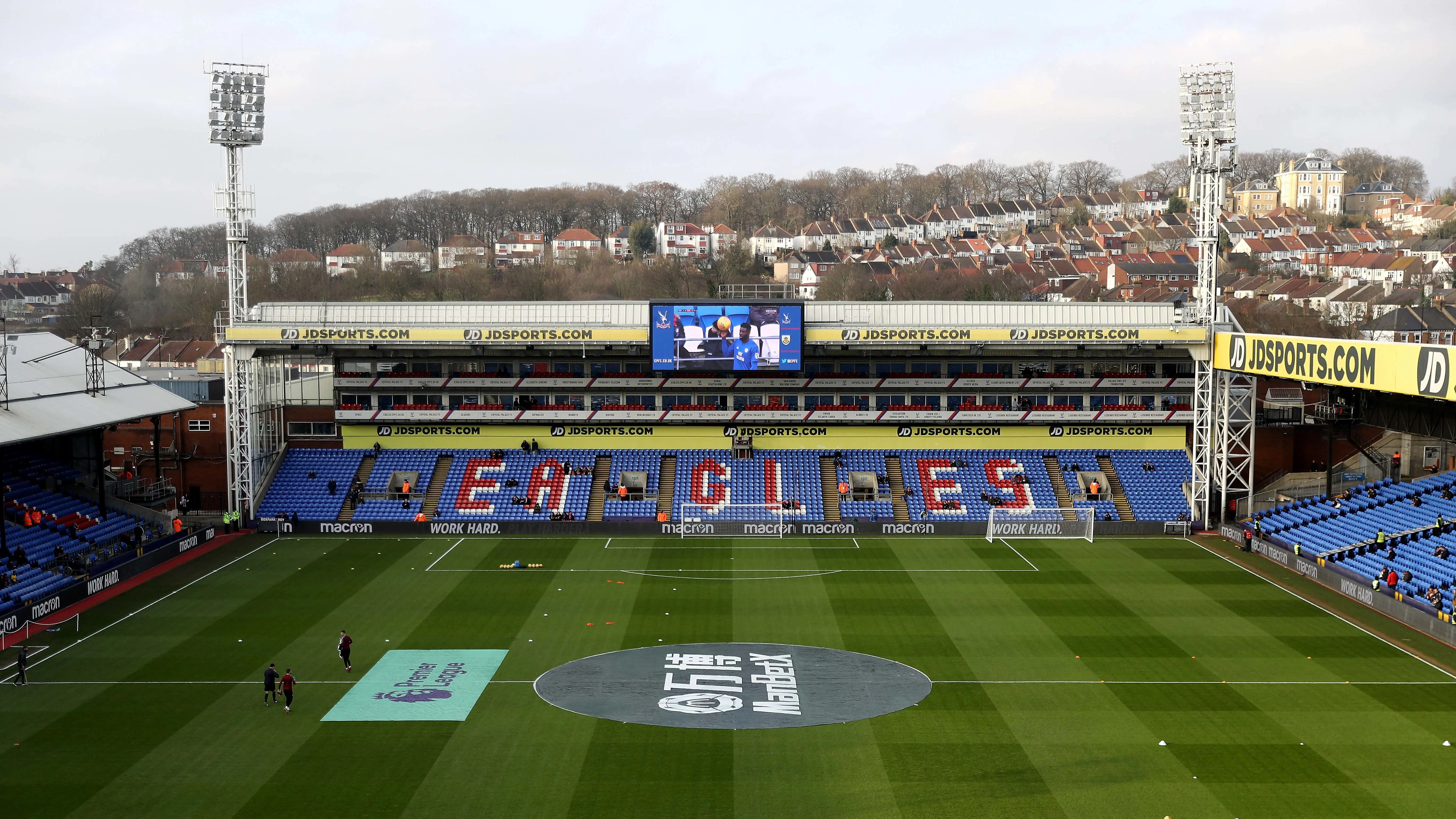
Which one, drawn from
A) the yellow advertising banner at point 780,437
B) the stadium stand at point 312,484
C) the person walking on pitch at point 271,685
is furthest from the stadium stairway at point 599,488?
the person walking on pitch at point 271,685

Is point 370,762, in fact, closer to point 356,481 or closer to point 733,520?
point 733,520

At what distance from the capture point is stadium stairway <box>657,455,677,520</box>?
174ft

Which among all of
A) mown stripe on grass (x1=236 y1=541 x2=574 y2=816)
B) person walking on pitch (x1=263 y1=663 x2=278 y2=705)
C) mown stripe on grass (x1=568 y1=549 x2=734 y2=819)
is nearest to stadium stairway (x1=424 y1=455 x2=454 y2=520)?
mown stripe on grass (x1=236 y1=541 x2=574 y2=816)

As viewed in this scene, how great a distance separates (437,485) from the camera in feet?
180

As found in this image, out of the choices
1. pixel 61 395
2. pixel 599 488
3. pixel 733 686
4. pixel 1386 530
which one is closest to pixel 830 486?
pixel 599 488

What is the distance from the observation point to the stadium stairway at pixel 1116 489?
173 feet

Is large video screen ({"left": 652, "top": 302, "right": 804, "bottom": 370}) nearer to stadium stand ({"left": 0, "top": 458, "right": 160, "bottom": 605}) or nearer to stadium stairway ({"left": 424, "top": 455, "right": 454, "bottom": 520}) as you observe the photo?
stadium stairway ({"left": 424, "top": 455, "right": 454, "bottom": 520})

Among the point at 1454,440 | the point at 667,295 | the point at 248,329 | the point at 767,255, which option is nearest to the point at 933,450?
the point at 1454,440

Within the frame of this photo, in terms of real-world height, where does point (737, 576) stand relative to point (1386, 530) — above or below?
below

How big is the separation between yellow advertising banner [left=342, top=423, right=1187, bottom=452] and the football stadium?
0.19 metres

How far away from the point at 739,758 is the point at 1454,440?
1346 inches

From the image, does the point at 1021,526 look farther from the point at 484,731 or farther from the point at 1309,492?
the point at 484,731

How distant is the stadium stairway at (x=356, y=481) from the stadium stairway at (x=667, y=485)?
14047mm

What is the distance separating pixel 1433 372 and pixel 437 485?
41157 mm
